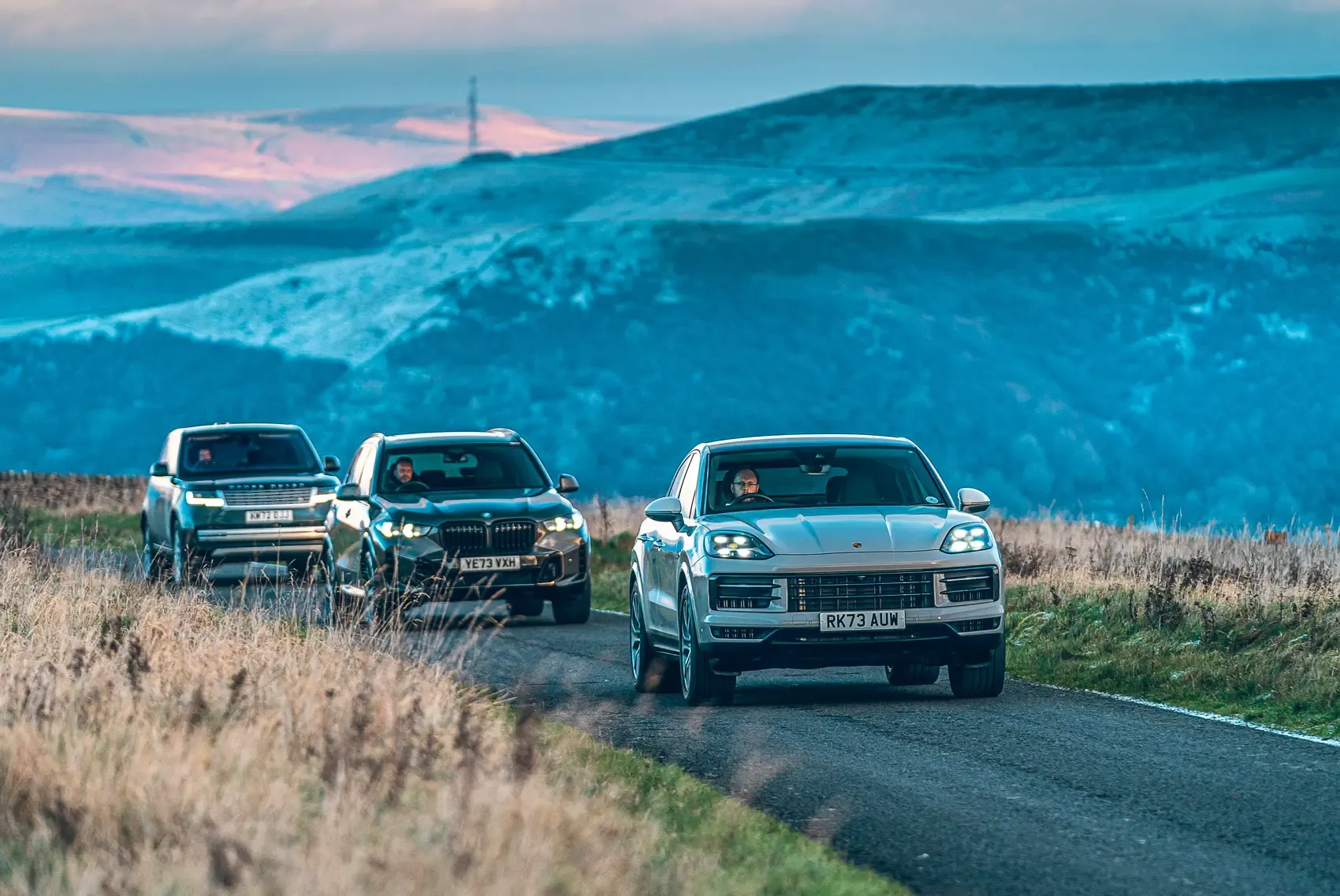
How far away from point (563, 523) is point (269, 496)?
6.58 meters

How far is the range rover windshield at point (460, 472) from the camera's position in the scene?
63.6 ft

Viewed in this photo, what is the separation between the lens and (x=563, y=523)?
1908 cm

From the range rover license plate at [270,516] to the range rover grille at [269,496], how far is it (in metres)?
0.09

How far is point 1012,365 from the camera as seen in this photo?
5906 inches

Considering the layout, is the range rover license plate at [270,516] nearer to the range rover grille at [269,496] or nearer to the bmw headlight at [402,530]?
the range rover grille at [269,496]

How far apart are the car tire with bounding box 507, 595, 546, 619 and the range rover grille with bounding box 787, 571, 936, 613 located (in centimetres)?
729

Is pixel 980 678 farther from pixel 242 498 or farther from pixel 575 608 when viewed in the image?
pixel 242 498

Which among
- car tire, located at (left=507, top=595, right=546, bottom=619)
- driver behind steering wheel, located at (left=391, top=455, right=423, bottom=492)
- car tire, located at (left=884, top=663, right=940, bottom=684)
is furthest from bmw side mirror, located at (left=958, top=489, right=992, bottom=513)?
driver behind steering wheel, located at (left=391, top=455, right=423, bottom=492)

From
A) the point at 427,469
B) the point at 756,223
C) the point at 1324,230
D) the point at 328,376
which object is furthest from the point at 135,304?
the point at 427,469

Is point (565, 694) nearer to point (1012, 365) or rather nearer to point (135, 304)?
point (1012, 365)

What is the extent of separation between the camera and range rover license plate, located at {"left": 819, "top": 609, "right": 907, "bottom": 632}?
39.4 ft

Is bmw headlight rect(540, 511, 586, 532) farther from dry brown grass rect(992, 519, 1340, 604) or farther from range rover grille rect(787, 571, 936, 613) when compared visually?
range rover grille rect(787, 571, 936, 613)

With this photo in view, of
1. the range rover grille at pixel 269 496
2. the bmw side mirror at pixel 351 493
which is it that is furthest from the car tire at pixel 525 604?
the range rover grille at pixel 269 496

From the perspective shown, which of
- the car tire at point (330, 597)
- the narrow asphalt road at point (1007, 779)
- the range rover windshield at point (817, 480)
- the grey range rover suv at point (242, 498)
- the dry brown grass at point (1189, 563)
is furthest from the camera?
the grey range rover suv at point (242, 498)
